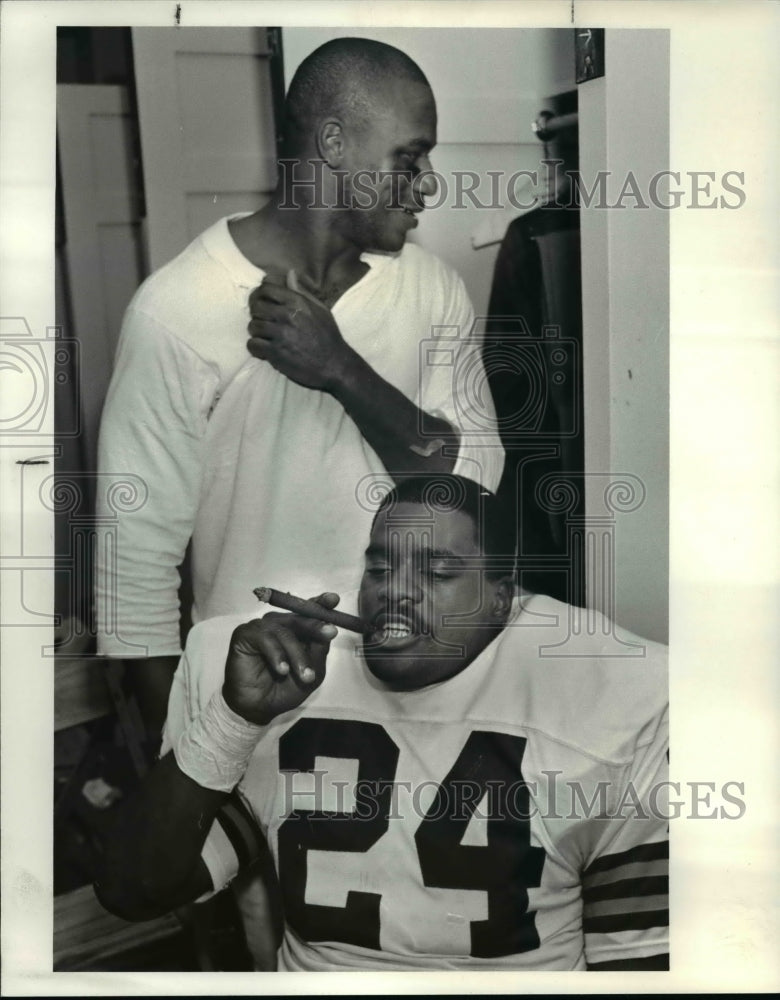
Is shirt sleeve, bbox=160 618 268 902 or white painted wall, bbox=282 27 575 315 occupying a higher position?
white painted wall, bbox=282 27 575 315

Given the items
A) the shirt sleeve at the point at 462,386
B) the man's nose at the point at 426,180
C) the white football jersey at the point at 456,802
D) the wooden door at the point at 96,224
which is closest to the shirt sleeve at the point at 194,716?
the white football jersey at the point at 456,802

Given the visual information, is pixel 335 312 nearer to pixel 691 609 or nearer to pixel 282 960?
pixel 691 609

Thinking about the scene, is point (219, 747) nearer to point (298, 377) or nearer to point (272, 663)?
point (272, 663)

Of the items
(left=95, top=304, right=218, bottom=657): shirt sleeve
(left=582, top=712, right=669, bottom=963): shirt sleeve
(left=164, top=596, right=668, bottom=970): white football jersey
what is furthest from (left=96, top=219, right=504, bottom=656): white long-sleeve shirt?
(left=582, top=712, right=669, bottom=963): shirt sleeve

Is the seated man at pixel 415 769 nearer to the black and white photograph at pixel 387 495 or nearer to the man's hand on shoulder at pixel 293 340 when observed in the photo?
the black and white photograph at pixel 387 495

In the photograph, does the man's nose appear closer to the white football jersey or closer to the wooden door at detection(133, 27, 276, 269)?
the wooden door at detection(133, 27, 276, 269)

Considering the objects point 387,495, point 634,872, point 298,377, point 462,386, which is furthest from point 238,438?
point 634,872

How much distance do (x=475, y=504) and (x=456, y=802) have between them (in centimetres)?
43

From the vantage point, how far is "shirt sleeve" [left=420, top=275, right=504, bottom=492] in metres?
1.83

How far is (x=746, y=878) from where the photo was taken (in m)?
1.87

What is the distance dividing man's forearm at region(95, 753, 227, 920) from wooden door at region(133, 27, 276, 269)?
0.75 m

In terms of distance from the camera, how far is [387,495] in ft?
6.02

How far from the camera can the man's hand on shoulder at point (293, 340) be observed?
71.3 inches

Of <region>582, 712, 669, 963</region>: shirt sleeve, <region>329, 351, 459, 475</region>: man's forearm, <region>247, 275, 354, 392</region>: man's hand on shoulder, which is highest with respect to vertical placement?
<region>247, 275, 354, 392</region>: man's hand on shoulder
